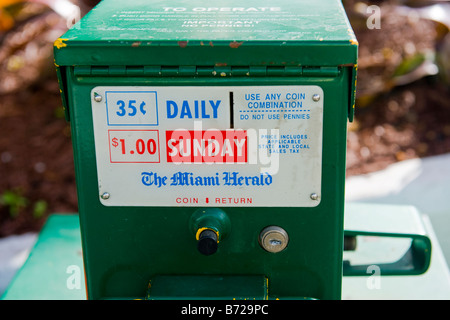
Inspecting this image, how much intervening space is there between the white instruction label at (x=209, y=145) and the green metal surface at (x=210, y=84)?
0.07 feet

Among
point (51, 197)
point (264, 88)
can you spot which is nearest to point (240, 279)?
point (264, 88)

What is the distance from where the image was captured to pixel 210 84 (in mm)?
1437

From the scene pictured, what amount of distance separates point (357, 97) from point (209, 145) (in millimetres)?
3305

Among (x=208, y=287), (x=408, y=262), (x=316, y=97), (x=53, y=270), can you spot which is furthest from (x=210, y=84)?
(x=53, y=270)

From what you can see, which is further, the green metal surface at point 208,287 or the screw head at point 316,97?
the green metal surface at point 208,287

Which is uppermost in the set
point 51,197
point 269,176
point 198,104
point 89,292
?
point 198,104

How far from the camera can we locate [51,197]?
12.8 feet

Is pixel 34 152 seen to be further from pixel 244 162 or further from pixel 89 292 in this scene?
pixel 244 162

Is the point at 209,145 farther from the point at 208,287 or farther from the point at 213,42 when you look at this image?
the point at 208,287

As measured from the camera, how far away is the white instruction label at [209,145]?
145 centimetres

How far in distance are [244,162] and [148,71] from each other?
1.08 ft

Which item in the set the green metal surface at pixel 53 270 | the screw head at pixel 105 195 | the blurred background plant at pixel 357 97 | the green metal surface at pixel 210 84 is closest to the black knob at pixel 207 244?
the green metal surface at pixel 210 84

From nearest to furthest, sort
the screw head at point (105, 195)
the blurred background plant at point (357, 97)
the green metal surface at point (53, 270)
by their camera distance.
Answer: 1. the screw head at point (105, 195)
2. the green metal surface at point (53, 270)
3. the blurred background plant at point (357, 97)

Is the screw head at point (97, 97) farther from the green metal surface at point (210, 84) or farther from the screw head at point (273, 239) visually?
the screw head at point (273, 239)
